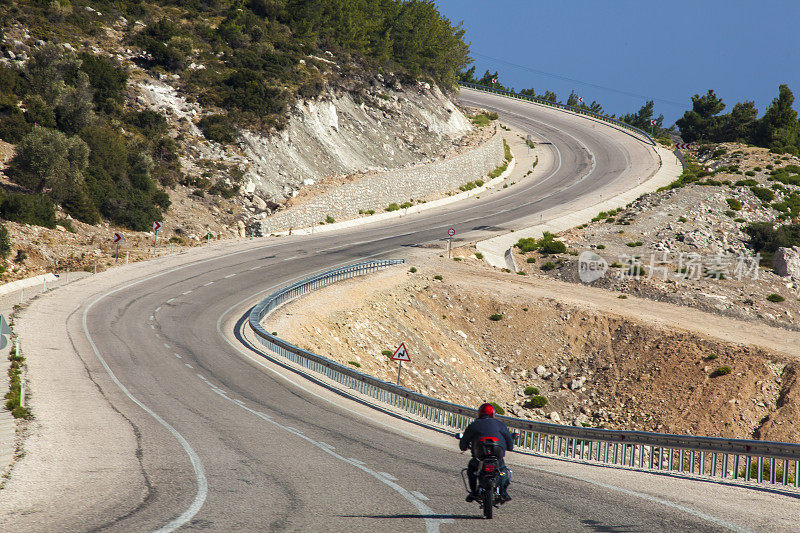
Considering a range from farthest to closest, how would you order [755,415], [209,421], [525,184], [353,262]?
[525,184] → [353,262] → [755,415] → [209,421]

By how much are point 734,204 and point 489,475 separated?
5528cm

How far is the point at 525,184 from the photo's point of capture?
7525 cm

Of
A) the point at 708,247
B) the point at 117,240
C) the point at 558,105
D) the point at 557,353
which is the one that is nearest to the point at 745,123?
the point at 558,105

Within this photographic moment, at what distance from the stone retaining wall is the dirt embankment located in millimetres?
15161

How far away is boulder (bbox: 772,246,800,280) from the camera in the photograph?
45425mm

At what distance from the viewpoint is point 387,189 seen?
61.5m

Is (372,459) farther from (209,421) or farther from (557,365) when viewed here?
(557,365)

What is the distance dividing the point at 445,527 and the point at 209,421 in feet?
30.3

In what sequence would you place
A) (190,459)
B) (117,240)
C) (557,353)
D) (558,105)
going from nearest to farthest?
(190,459), (557,353), (117,240), (558,105)

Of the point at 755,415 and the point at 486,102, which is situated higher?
the point at 486,102

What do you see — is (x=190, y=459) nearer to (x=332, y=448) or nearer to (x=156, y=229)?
(x=332, y=448)

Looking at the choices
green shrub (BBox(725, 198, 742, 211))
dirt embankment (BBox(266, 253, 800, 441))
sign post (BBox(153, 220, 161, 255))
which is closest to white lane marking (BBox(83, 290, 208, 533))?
dirt embankment (BBox(266, 253, 800, 441))

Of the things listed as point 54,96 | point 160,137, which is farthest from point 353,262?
point 54,96

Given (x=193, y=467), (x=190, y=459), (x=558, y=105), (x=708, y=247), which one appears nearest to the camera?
(x=193, y=467)
